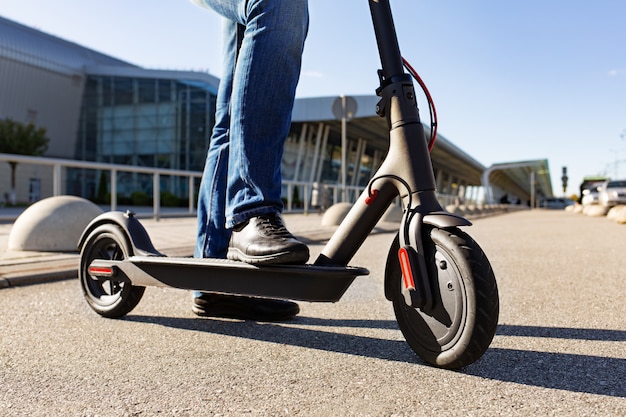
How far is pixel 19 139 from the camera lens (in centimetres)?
3067

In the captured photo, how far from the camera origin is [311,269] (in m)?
1.59

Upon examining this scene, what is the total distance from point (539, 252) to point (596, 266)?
1.27m

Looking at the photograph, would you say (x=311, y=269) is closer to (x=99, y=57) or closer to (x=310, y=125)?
(x=310, y=125)

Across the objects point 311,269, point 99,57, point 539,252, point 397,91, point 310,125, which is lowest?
point 539,252

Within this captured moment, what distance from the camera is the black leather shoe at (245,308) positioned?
2.19 metres

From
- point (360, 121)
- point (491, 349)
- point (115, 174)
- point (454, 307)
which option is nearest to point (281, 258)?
point (454, 307)

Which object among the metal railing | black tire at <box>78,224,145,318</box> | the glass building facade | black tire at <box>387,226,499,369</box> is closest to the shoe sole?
black tire at <box>387,226,499,369</box>

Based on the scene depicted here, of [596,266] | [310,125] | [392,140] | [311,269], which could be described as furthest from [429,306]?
[310,125]

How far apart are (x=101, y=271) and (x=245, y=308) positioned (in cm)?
62

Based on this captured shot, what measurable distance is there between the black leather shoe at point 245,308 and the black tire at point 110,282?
28cm

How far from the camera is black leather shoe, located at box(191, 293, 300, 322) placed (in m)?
2.19

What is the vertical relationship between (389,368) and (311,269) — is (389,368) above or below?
below

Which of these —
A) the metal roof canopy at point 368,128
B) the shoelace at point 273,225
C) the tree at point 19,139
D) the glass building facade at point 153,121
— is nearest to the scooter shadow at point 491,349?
the shoelace at point 273,225

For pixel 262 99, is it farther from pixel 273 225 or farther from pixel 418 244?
pixel 418 244
